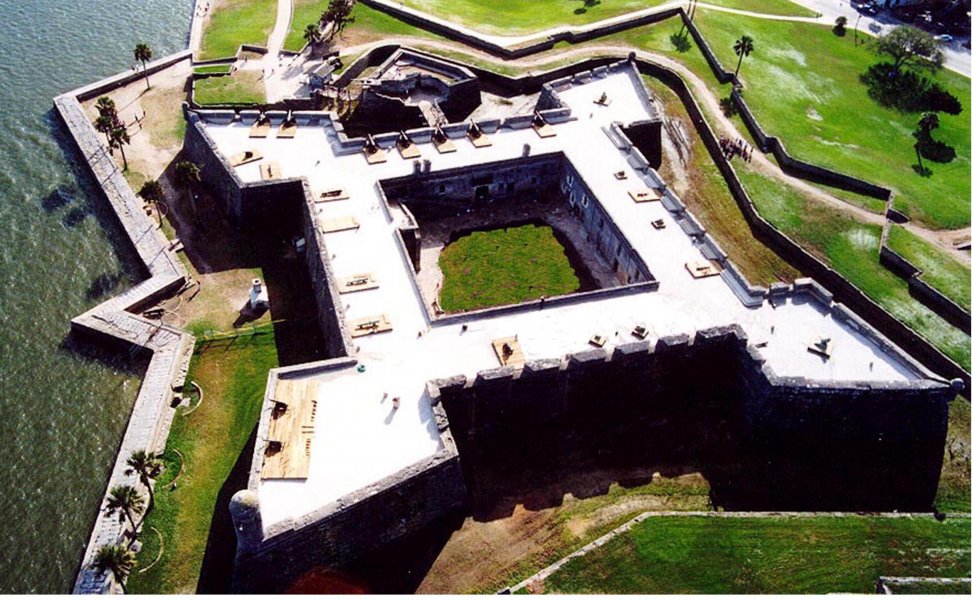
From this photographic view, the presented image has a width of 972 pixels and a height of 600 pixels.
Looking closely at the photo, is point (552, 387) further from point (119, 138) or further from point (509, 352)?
point (119, 138)

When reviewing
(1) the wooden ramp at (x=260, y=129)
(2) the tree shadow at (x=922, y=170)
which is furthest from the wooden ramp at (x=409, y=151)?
(2) the tree shadow at (x=922, y=170)

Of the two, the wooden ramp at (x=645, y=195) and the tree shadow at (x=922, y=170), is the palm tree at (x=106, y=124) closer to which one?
the wooden ramp at (x=645, y=195)

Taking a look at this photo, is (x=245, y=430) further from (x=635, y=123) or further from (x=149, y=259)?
(x=635, y=123)

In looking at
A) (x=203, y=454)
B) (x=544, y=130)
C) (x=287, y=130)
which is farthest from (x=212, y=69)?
(x=203, y=454)

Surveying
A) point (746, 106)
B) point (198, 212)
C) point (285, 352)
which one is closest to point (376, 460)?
point (285, 352)

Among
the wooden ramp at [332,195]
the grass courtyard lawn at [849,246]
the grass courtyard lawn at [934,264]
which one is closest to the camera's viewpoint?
the grass courtyard lawn at [849,246]

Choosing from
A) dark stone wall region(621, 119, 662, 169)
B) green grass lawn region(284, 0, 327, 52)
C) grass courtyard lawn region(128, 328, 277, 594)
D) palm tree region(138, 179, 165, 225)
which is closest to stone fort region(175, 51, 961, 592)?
grass courtyard lawn region(128, 328, 277, 594)
